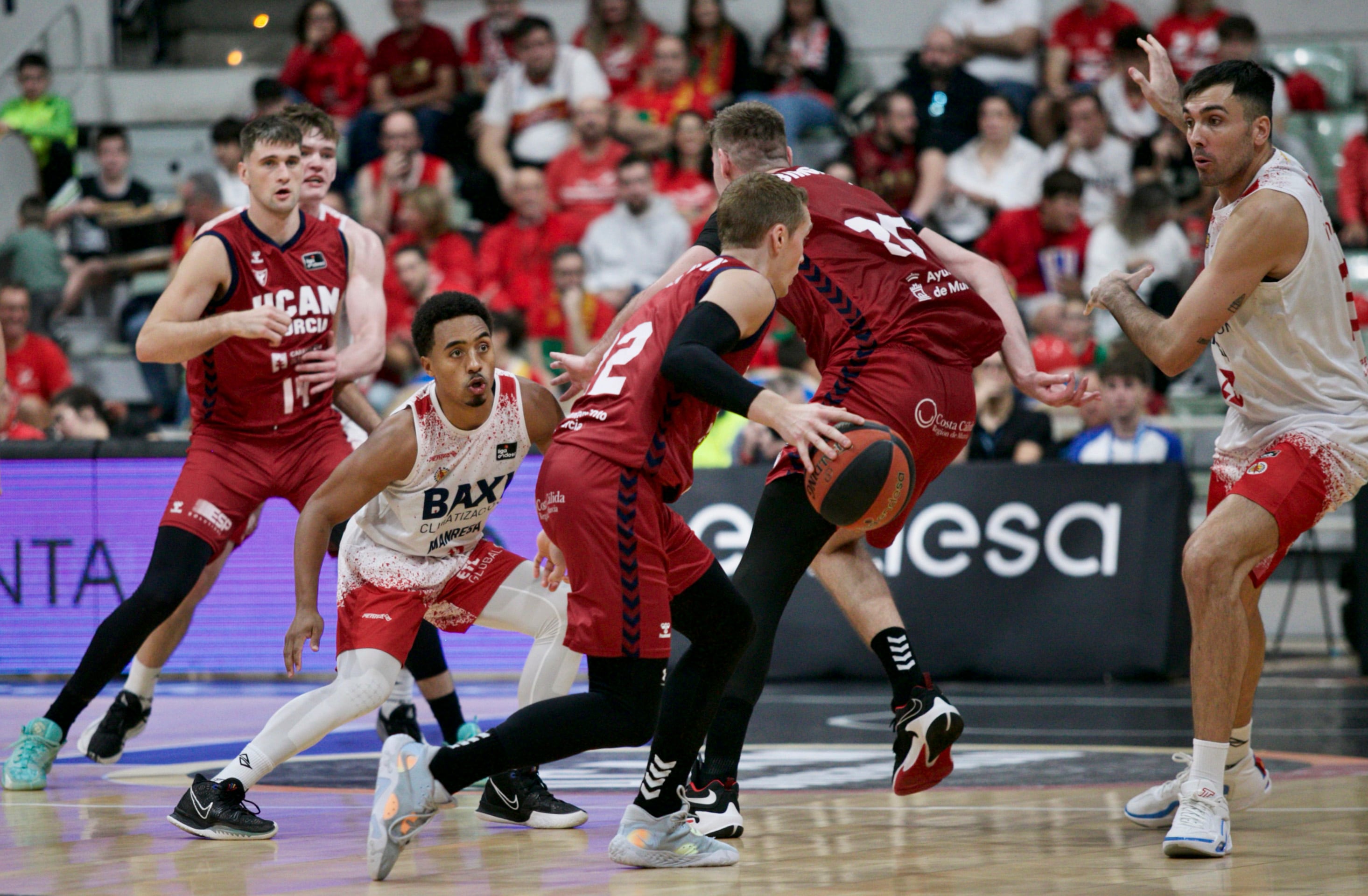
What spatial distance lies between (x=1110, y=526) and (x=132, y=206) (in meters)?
8.88

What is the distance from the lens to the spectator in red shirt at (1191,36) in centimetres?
1298

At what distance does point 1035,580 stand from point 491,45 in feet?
25.5

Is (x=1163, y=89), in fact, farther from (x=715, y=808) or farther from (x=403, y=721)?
(x=403, y=721)

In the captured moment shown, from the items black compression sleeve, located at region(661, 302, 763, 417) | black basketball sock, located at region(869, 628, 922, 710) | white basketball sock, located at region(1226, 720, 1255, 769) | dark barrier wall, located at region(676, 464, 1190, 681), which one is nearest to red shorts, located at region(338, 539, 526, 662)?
black basketball sock, located at region(869, 628, 922, 710)

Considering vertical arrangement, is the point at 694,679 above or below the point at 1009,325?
below

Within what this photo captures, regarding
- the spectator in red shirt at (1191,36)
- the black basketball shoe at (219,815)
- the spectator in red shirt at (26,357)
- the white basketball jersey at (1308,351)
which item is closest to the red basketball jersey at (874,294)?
Result: the white basketball jersey at (1308,351)

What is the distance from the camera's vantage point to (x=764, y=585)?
4.88 m

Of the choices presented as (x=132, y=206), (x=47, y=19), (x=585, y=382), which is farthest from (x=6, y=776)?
(x=47, y=19)

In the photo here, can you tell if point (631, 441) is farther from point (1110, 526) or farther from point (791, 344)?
point (791, 344)

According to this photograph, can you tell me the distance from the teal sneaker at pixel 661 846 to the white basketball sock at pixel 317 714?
3.14ft

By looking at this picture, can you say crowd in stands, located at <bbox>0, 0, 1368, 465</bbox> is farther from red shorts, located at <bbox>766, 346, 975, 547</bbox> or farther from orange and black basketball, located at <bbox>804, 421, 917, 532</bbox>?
orange and black basketball, located at <bbox>804, 421, 917, 532</bbox>

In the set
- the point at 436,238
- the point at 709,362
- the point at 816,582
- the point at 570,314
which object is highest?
the point at 709,362

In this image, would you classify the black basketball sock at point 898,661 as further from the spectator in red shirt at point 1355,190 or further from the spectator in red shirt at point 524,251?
the spectator in red shirt at point 1355,190

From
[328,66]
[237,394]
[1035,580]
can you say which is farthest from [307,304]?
[328,66]
